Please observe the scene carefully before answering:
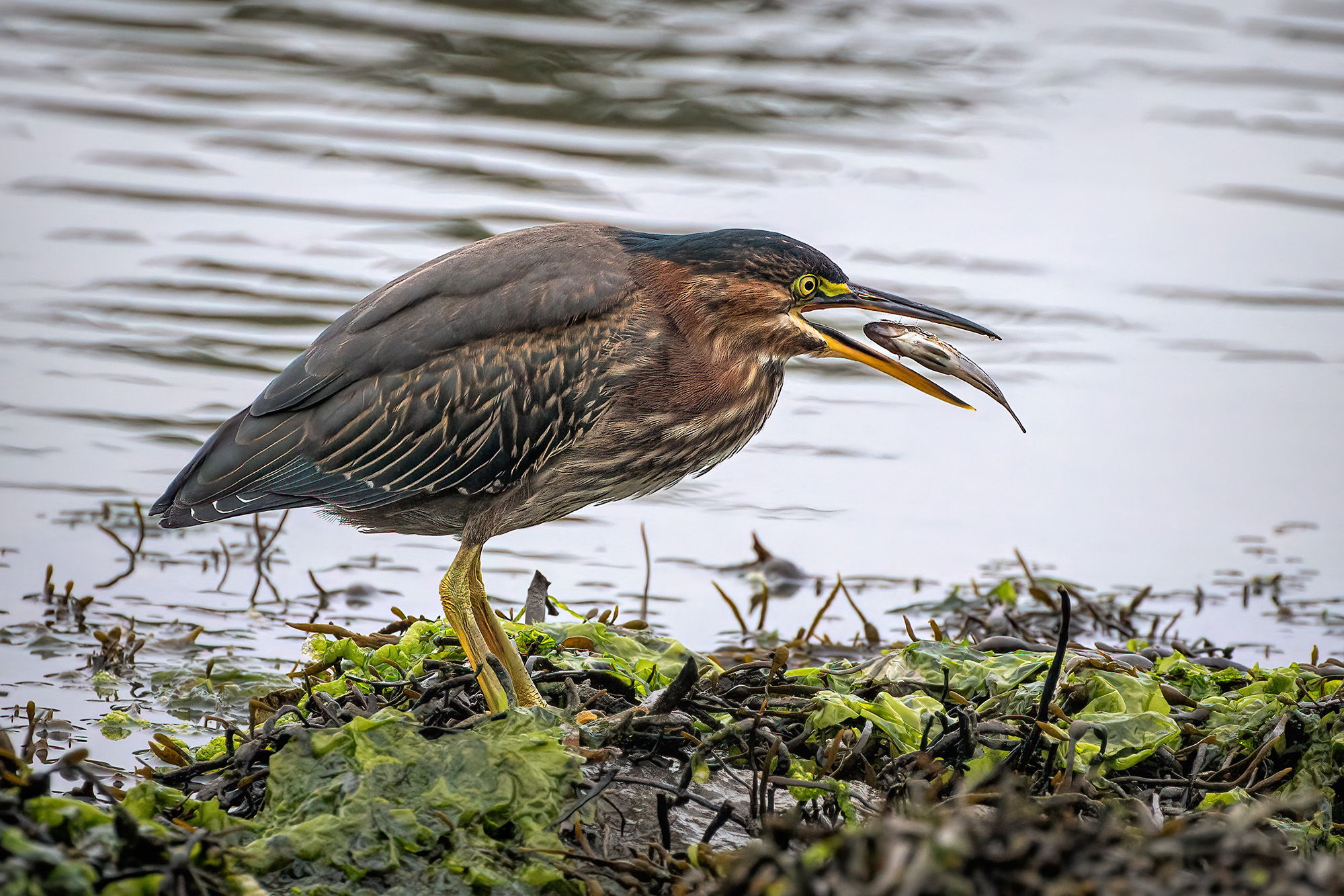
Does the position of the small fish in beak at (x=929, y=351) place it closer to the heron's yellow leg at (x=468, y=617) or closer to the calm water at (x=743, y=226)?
the heron's yellow leg at (x=468, y=617)

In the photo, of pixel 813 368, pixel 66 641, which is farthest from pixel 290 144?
pixel 66 641

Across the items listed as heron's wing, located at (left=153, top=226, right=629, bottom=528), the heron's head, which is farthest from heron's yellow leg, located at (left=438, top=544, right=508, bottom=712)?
the heron's head

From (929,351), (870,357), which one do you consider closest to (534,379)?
(870,357)

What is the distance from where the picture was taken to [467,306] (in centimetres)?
513

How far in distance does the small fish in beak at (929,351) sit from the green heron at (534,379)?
0.07 meters

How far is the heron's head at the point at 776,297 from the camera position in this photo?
16.8 feet

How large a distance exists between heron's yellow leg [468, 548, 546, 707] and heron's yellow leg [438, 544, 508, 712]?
11mm

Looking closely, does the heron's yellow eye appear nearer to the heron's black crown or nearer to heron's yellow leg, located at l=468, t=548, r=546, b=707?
the heron's black crown

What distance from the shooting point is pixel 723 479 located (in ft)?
28.1

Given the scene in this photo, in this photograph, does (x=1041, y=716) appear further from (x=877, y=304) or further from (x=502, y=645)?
(x=502, y=645)

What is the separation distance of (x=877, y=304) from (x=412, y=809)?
7.81 feet

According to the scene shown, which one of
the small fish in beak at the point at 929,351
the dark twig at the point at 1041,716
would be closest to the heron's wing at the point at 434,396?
the small fish in beak at the point at 929,351

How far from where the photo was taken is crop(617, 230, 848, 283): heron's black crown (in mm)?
5129

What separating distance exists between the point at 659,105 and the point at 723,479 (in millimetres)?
5384
